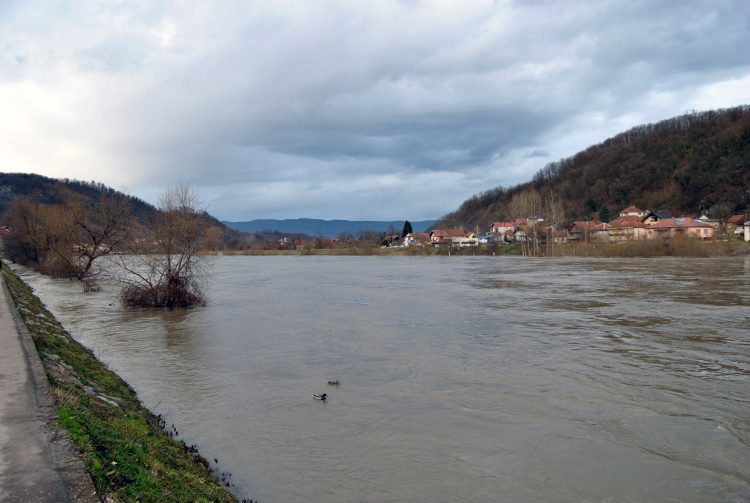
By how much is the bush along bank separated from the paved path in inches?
6.1

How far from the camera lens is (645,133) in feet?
600

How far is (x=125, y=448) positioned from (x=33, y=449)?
110 cm

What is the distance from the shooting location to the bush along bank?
5121 mm

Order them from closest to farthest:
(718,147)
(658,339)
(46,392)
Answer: (46,392) < (658,339) < (718,147)

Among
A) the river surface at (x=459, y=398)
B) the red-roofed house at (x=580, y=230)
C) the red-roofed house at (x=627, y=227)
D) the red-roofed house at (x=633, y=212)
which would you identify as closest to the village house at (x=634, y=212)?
the red-roofed house at (x=633, y=212)

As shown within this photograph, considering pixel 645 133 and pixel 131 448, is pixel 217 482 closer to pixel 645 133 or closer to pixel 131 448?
pixel 131 448

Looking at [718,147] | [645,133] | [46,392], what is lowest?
[46,392]

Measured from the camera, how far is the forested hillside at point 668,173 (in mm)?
126700

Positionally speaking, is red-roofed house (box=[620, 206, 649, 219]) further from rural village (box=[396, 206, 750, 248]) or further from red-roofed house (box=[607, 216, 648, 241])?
red-roofed house (box=[607, 216, 648, 241])

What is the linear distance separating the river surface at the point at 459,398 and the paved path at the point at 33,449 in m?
2.38

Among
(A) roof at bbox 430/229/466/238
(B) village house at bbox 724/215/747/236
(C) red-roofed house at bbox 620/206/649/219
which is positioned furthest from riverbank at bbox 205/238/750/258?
(C) red-roofed house at bbox 620/206/649/219

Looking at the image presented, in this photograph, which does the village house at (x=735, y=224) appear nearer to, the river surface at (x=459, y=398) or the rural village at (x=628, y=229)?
the rural village at (x=628, y=229)

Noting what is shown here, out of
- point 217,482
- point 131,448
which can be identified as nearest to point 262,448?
point 217,482

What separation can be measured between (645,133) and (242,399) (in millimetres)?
202877
